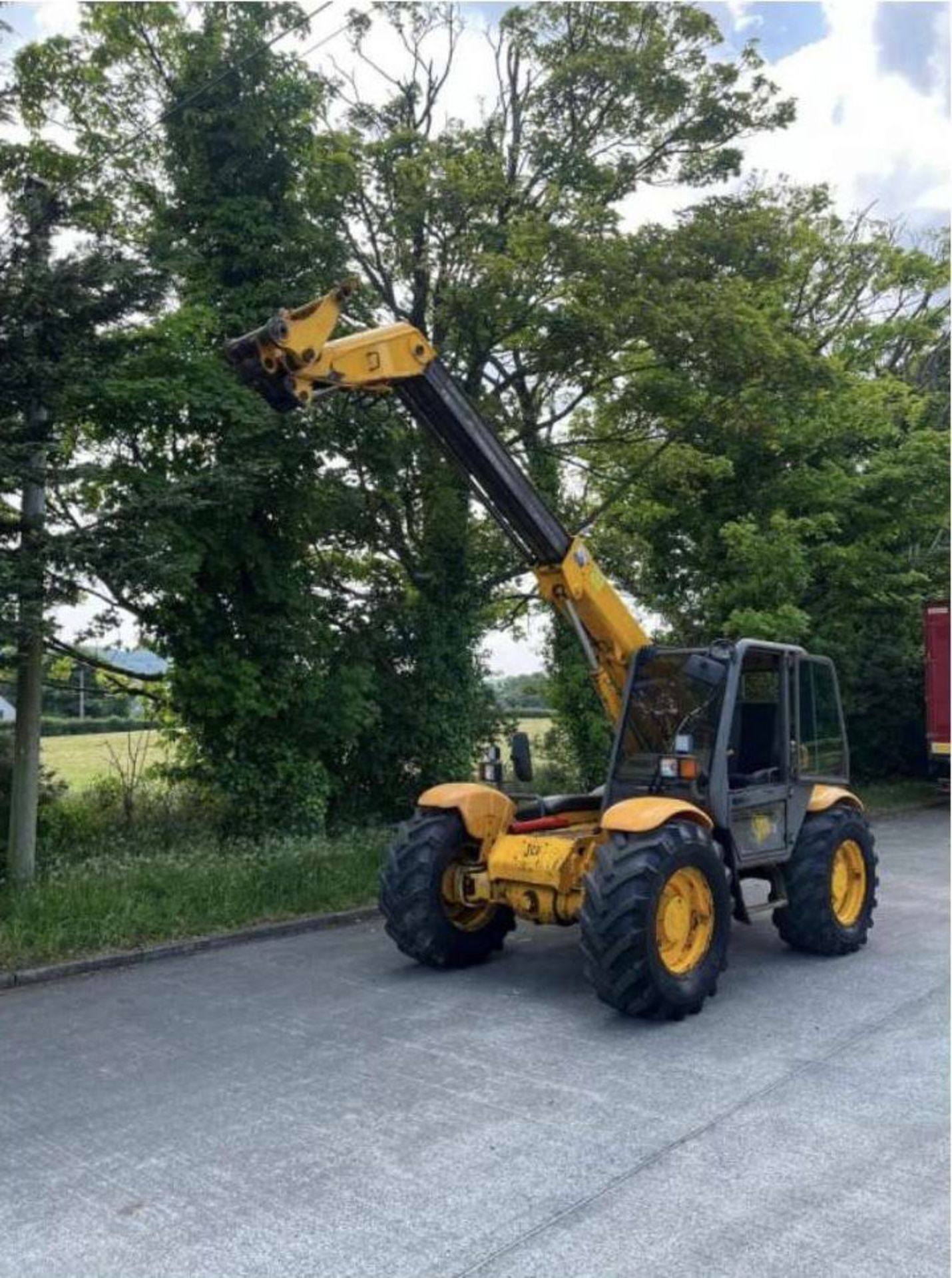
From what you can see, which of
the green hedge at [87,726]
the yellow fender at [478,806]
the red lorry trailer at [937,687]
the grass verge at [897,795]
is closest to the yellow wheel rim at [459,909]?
the yellow fender at [478,806]

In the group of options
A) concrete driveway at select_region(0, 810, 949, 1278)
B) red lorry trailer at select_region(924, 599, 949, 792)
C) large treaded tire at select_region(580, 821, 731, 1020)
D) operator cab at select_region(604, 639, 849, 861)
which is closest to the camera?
concrete driveway at select_region(0, 810, 949, 1278)

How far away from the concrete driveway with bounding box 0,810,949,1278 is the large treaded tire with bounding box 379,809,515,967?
194 mm

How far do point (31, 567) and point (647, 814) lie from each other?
15.1 ft

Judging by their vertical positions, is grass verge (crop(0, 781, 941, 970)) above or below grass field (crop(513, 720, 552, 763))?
below

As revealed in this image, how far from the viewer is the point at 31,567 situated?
7488mm

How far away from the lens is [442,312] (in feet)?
39.2

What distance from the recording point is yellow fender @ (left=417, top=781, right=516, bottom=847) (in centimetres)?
701

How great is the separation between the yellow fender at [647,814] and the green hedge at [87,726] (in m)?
6.21

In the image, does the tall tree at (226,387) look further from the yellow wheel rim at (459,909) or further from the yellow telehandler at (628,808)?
the yellow wheel rim at (459,909)

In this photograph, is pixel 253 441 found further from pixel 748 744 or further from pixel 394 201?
pixel 748 744

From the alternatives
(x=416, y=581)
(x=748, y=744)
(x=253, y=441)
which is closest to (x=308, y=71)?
(x=253, y=441)

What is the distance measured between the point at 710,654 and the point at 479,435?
2.07m

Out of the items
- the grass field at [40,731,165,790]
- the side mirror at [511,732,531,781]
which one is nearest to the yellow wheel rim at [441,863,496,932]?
the side mirror at [511,732,531,781]

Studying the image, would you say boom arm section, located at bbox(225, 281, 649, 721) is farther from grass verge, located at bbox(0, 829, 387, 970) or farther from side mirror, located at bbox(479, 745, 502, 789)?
grass verge, located at bbox(0, 829, 387, 970)
